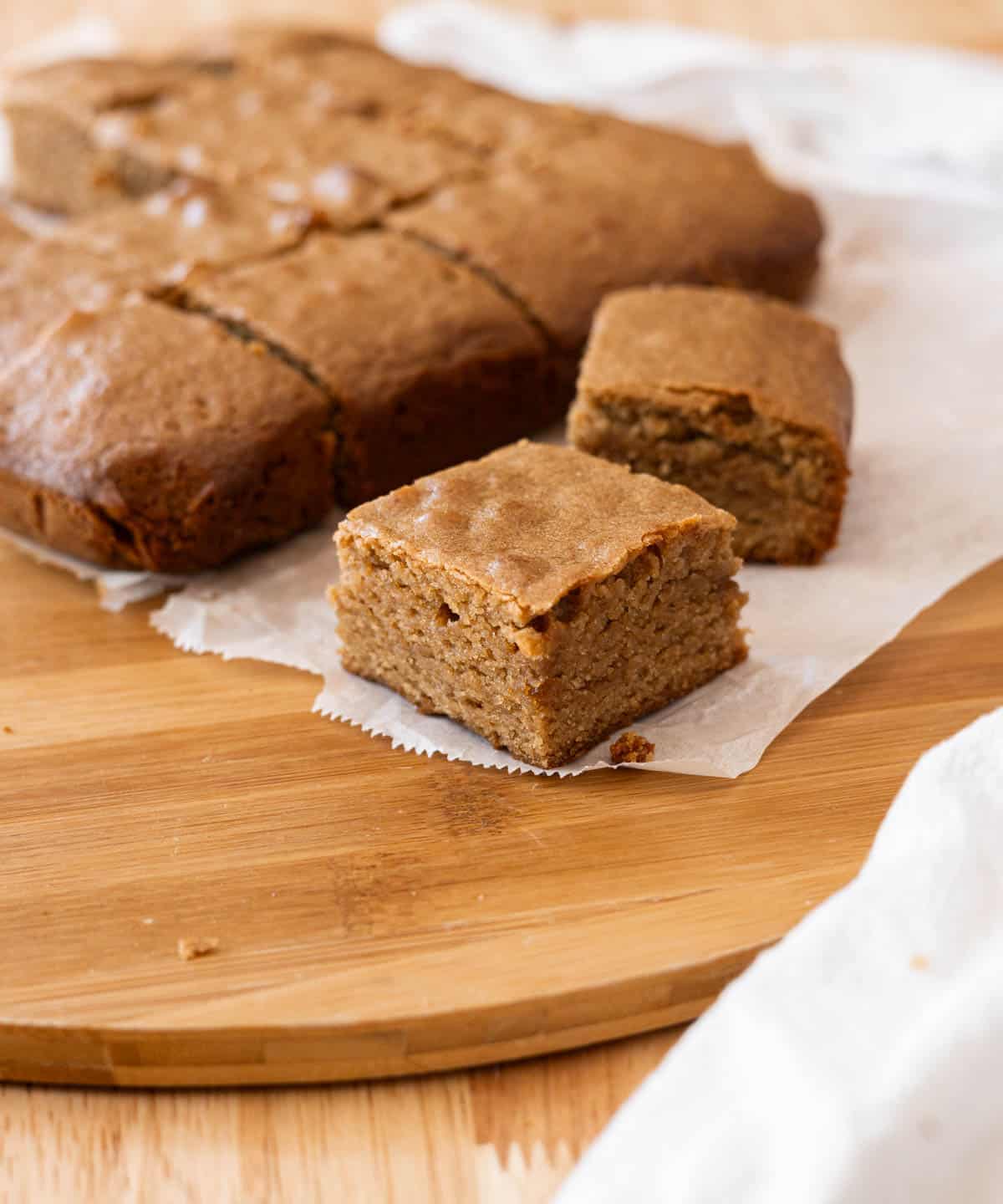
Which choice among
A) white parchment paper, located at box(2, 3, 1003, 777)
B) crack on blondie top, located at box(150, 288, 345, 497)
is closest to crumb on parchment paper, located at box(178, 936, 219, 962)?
white parchment paper, located at box(2, 3, 1003, 777)

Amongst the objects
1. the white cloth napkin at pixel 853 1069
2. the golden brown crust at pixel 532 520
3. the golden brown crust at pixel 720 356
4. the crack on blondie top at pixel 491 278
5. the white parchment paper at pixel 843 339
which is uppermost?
the golden brown crust at pixel 532 520

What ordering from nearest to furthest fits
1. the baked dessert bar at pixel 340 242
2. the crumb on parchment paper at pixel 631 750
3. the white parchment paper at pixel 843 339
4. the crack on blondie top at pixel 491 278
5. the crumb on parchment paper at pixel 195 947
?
the crumb on parchment paper at pixel 195 947, the crumb on parchment paper at pixel 631 750, the white parchment paper at pixel 843 339, the baked dessert bar at pixel 340 242, the crack on blondie top at pixel 491 278

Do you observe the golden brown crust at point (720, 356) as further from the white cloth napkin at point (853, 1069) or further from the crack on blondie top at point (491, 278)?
the white cloth napkin at point (853, 1069)

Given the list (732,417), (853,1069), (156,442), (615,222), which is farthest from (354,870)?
(615,222)

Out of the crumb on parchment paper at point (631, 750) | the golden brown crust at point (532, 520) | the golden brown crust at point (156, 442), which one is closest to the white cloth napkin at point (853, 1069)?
the crumb on parchment paper at point (631, 750)

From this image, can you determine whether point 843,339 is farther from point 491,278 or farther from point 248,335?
point 248,335

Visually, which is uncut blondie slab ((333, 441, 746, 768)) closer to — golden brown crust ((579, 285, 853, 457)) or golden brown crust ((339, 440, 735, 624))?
golden brown crust ((339, 440, 735, 624))
